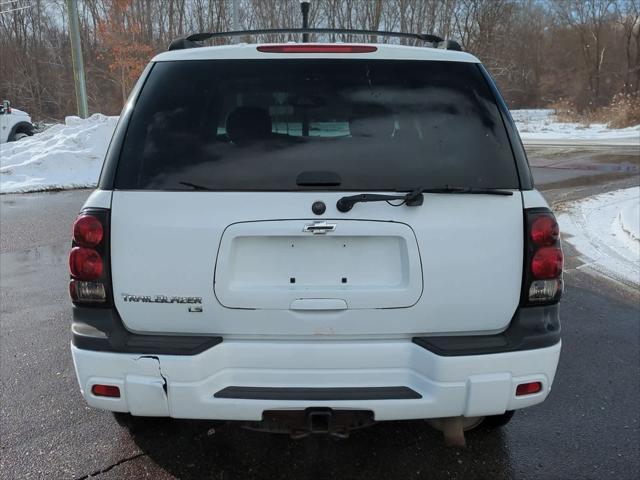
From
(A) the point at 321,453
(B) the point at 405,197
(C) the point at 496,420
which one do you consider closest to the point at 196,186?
(B) the point at 405,197

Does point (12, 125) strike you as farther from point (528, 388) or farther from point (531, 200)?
point (528, 388)

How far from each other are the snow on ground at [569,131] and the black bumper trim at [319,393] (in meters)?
21.8

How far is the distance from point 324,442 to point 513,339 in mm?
1190

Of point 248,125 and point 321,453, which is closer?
point 248,125

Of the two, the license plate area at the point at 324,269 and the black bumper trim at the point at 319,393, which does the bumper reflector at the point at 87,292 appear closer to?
the license plate area at the point at 324,269

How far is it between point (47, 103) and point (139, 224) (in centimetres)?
4234

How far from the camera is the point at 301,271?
6.79ft

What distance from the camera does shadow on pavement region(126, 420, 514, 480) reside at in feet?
8.35

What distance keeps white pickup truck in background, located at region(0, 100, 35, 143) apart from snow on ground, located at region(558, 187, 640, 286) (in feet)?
55.5

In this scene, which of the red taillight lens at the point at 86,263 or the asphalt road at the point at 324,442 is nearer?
the red taillight lens at the point at 86,263

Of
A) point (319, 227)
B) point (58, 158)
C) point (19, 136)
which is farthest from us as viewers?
point (19, 136)

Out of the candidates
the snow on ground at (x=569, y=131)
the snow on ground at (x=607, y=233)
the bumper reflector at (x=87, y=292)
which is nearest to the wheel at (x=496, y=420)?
the bumper reflector at (x=87, y=292)

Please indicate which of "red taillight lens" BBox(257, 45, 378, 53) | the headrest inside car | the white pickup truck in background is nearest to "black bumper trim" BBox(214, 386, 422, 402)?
the headrest inside car

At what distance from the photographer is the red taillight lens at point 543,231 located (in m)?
2.13
